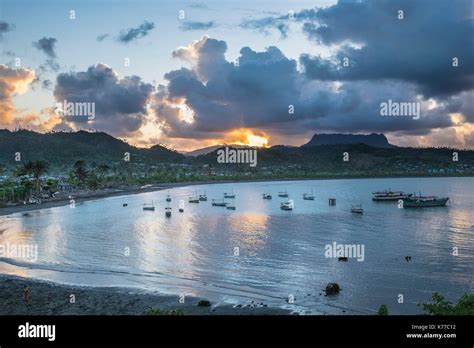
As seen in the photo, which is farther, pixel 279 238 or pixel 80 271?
pixel 279 238

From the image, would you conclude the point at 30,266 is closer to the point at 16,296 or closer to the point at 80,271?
the point at 80,271

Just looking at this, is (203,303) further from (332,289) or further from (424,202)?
(424,202)

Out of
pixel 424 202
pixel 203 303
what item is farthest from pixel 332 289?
pixel 424 202

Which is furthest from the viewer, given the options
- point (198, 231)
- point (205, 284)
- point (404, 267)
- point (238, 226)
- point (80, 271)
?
point (238, 226)

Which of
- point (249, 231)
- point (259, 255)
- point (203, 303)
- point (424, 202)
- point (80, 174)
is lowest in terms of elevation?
point (259, 255)

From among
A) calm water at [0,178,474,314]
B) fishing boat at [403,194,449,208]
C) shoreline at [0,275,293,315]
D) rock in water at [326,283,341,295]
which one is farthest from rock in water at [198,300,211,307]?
fishing boat at [403,194,449,208]
